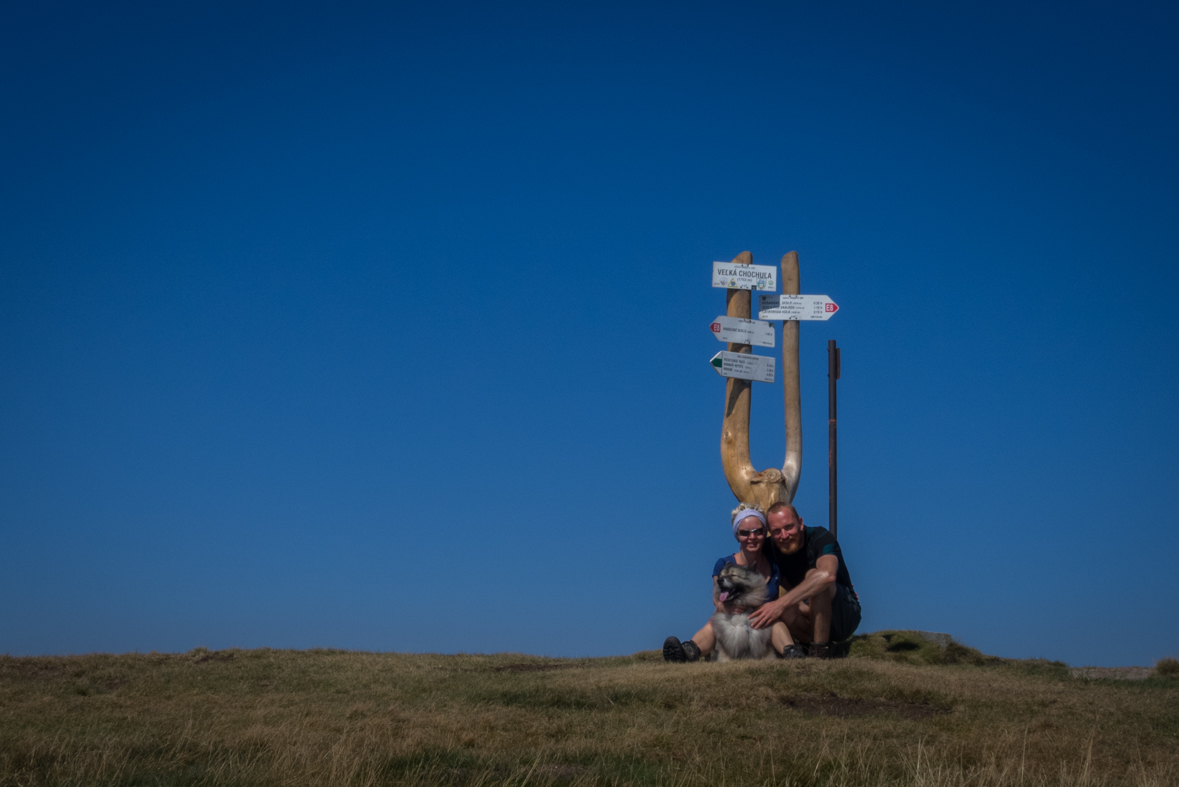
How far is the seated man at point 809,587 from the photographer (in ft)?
34.6

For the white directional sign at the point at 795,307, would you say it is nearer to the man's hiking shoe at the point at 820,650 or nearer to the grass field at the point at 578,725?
the man's hiking shoe at the point at 820,650

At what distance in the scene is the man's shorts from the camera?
1120cm

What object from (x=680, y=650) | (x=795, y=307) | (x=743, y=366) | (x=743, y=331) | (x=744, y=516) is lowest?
(x=680, y=650)

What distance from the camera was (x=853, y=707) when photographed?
746 cm

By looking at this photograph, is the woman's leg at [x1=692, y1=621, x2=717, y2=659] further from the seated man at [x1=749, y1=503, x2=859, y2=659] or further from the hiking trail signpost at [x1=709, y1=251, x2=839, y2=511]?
the hiking trail signpost at [x1=709, y1=251, x2=839, y2=511]

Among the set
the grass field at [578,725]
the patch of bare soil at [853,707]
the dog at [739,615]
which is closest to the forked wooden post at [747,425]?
the dog at [739,615]

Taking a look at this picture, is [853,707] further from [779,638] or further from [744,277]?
[744,277]

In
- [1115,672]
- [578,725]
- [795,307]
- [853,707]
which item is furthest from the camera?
[795,307]

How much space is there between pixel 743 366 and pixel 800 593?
11.8 ft

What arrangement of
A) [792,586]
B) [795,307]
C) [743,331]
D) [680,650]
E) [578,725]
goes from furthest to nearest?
1. [795,307]
2. [743,331]
3. [792,586]
4. [680,650]
5. [578,725]

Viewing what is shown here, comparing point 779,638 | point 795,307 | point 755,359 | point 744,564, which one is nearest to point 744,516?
point 744,564

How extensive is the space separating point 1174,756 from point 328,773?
4826mm

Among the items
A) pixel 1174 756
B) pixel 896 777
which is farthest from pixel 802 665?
pixel 896 777

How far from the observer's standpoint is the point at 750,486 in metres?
12.8
